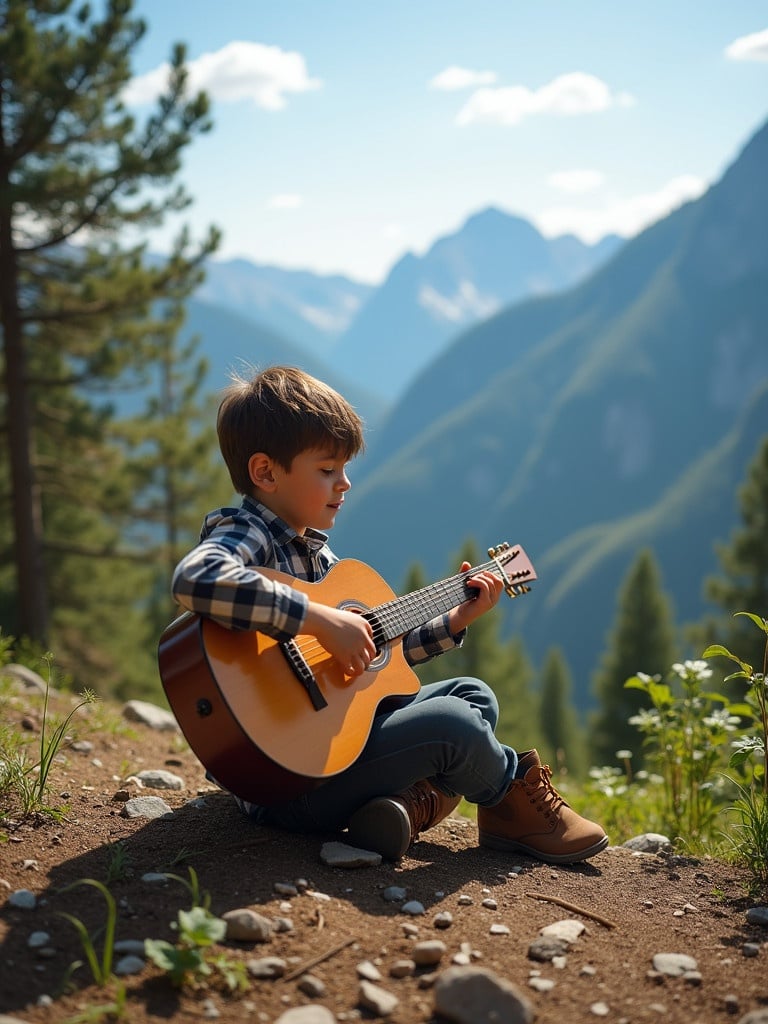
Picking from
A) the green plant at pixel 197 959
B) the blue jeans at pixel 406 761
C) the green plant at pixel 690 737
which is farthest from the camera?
the green plant at pixel 690 737

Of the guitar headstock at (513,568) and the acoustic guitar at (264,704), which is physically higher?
the guitar headstock at (513,568)

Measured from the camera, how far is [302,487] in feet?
12.5

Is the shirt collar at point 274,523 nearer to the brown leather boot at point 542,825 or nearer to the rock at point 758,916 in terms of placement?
the brown leather boot at point 542,825

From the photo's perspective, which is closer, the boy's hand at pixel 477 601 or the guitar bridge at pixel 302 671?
the guitar bridge at pixel 302 671

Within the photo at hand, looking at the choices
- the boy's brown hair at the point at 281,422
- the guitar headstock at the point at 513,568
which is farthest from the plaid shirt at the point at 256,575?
the guitar headstock at the point at 513,568

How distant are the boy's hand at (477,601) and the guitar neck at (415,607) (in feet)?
0.10

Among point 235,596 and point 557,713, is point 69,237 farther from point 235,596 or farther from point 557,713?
point 557,713

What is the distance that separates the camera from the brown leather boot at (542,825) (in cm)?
387

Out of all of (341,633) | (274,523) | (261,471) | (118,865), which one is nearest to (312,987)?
(118,865)

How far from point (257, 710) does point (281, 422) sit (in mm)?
1212

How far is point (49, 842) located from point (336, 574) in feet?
5.06

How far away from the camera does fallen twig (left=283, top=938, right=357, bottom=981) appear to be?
2.67 meters

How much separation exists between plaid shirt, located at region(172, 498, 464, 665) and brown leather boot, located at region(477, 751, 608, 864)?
0.72m

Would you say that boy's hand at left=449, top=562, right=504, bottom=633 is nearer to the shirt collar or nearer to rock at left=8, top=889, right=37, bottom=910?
the shirt collar
